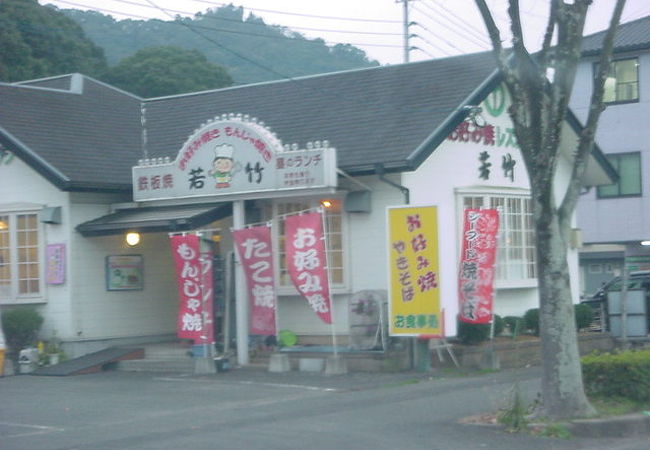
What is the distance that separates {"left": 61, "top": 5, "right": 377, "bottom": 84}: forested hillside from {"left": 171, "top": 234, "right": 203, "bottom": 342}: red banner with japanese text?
43783mm

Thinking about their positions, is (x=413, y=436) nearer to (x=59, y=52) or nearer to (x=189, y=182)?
(x=189, y=182)

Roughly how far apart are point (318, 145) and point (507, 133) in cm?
476

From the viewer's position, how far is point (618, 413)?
1123 cm

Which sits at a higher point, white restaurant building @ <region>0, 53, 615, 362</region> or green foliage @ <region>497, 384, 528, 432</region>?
white restaurant building @ <region>0, 53, 615, 362</region>

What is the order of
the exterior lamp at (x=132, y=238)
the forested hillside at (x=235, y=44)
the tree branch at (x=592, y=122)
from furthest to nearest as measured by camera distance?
the forested hillside at (x=235, y=44) → the exterior lamp at (x=132, y=238) → the tree branch at (x=592, y=122)

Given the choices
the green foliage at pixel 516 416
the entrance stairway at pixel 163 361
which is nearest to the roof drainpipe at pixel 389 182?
the entrance stairway at pixel 163 361

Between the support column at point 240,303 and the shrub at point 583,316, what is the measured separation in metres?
7.18

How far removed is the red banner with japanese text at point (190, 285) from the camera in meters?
17.2

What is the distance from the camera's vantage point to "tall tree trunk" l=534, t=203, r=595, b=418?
10945mm

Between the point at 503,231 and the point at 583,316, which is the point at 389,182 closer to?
the point at 503,231

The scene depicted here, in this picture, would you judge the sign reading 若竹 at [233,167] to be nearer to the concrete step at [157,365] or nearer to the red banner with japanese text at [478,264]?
the red banner with japanese text at [478,264]

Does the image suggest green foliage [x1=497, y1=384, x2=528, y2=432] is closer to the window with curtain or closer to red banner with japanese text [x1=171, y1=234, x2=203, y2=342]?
red banner with japanese text [x1=171, y1=234, x2=203, y2=342]

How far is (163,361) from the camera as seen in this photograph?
1856 centimetres

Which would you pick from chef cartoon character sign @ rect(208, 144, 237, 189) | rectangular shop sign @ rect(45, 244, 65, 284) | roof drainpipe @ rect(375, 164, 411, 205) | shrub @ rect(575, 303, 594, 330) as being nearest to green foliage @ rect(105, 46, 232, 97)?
rectangular shop sign @ rect(45, 244, 65, 284)
